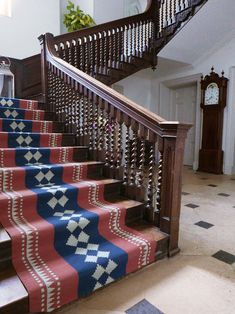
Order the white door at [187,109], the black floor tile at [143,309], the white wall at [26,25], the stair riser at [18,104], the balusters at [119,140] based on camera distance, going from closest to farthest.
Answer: the black floor tile at [143,309] → the balusters at [119,140] → the stair riser at [18,104] → the white wall at [26,25] → the white door at [187,109]

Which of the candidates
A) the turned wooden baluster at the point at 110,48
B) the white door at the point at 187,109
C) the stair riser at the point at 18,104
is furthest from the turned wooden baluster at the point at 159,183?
the white door at the point at 187,109

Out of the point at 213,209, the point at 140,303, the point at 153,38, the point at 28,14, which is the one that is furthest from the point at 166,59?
the point at 140,303

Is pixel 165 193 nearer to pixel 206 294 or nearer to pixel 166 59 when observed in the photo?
pixel 206 294

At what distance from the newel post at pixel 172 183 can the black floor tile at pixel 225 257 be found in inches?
11.1

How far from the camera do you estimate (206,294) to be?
1.38m

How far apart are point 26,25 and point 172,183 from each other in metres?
4.43

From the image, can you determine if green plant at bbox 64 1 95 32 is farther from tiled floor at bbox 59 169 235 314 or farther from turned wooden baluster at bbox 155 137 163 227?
tiled floor at bbox 59 169 235 314

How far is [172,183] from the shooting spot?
5.63 feet

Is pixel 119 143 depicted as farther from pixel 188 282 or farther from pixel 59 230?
pixel 188 282

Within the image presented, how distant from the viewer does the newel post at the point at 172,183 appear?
1.68m

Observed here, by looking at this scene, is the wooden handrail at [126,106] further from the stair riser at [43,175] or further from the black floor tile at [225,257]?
the black floor tile at [225,257]

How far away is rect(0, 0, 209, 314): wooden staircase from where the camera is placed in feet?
5.58

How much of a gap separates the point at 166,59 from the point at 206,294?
15.4ft

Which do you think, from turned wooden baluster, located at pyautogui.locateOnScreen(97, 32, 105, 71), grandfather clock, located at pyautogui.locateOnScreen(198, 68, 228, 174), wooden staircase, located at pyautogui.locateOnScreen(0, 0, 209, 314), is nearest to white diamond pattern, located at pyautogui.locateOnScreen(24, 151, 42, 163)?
wooden staircase, located at pyautogui.locateOnScreen(0, 0, 209, 314)
